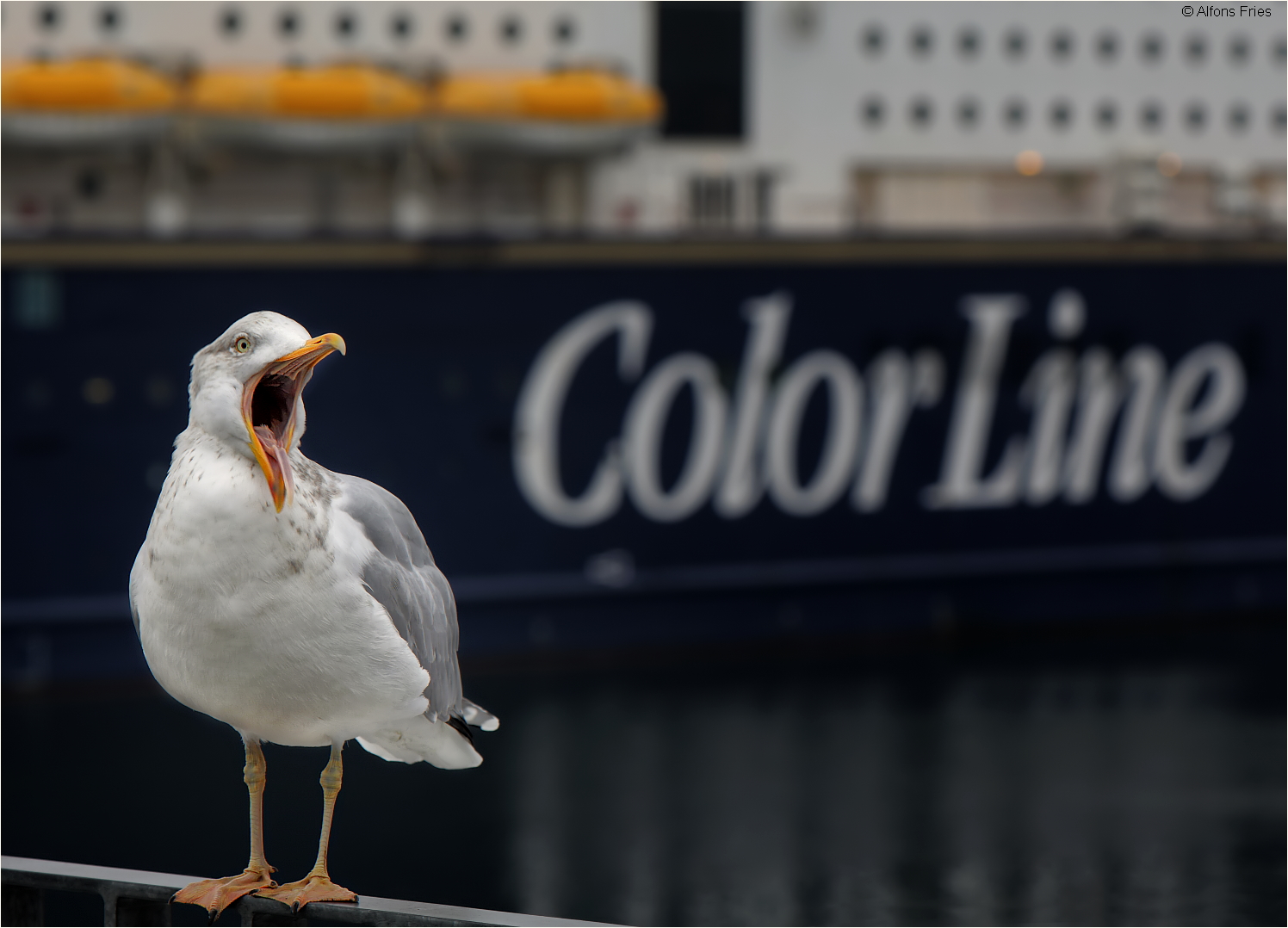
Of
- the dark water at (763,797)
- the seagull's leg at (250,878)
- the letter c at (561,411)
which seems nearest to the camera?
the seagull's leg at (250,878)

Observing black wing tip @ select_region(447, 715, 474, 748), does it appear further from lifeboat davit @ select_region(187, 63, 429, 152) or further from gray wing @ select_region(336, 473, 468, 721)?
lifeboat davit @ select_region(187, 63, 429, 152)

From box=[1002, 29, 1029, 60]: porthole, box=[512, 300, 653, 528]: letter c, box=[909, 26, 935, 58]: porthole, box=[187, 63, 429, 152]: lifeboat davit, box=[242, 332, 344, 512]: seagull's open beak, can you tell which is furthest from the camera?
box=[1002, 29, 1029, 60]: porthole

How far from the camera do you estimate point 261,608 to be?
2.38m

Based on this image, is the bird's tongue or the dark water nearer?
the bird's tongue

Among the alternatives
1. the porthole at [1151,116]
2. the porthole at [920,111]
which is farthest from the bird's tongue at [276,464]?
the porthole at [1151,116]

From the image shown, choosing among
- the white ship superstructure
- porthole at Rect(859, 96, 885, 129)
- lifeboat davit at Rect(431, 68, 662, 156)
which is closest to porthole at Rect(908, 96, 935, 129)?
the white ship superstructure

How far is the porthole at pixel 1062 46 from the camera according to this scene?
37.0ft

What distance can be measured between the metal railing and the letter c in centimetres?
694

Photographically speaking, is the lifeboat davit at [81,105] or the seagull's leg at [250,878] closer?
the seagull's leg at [250,878]

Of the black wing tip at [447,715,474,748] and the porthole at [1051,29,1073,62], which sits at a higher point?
the porthole at [1051,29,1073,62]

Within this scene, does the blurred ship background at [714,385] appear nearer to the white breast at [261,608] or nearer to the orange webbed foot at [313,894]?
the orange webbed foot at [313,894]

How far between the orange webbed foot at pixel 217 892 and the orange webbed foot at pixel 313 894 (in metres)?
0.04

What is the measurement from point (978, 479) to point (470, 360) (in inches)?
124

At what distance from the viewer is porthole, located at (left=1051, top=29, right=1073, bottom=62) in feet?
37.0
